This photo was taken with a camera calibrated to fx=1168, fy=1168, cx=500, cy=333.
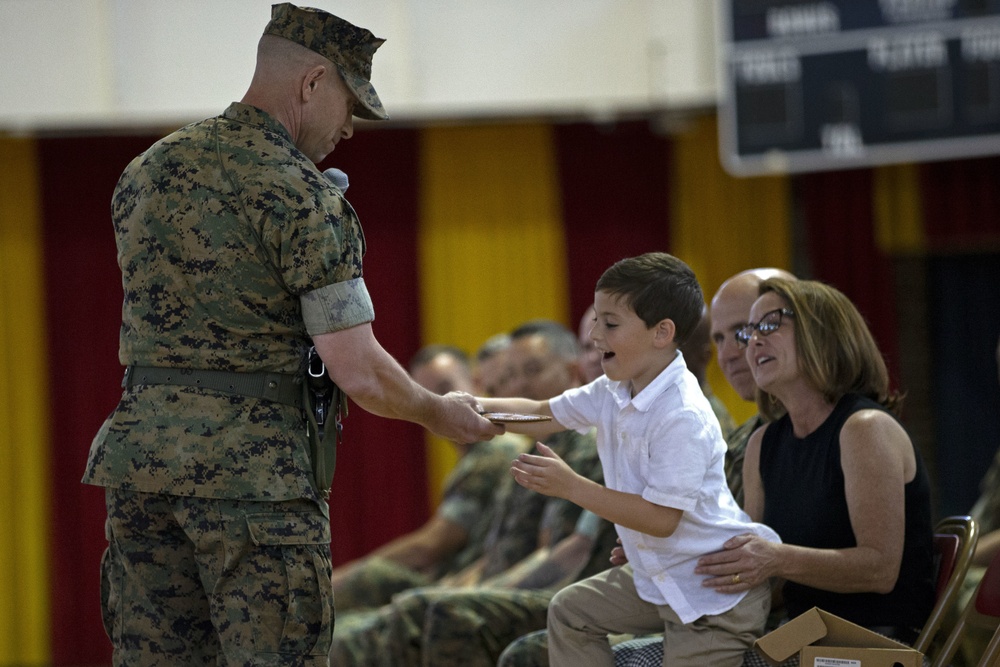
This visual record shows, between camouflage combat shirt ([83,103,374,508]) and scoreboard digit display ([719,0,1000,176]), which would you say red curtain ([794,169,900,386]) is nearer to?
scoreboard digit display ([719,0,1000,176])

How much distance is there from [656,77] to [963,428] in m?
2.85

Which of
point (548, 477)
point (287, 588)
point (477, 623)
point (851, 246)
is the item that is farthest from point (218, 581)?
point (851, 246)

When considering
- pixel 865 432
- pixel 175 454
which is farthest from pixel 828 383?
pixel 175 454

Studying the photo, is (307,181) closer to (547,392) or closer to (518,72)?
(547,392)

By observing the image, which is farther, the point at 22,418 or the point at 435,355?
the point at 22,418

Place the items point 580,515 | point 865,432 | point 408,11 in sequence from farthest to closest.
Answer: point 408,11 < point 580,515 < point 865,432

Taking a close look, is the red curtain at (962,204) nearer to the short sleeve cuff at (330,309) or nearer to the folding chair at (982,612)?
the folding chair at (982,612)

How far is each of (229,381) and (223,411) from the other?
5 cm

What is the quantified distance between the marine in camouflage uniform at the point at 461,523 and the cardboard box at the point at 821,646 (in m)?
2.66

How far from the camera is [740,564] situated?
234cm

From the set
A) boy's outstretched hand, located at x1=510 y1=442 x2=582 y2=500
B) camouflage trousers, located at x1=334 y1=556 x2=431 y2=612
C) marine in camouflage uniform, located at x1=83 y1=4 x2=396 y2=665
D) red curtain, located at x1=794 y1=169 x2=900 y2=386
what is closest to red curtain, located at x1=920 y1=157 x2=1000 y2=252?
red curtain, located at x1=794 y1=169 x2=900 y2=386

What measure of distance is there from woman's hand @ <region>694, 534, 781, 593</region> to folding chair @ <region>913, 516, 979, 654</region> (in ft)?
1.15

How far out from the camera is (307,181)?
207 cm

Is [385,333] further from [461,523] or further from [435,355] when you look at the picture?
[461,523]
